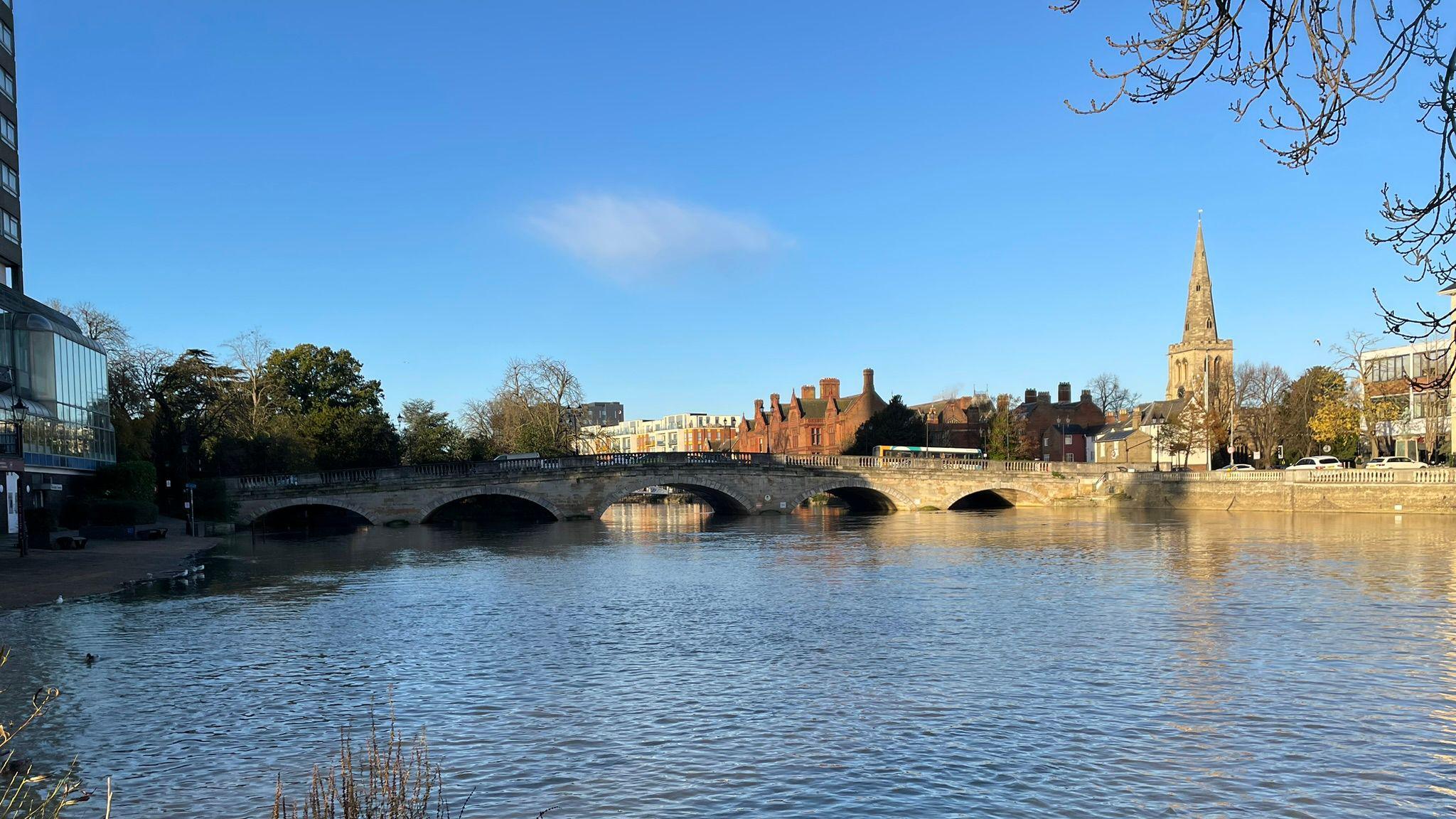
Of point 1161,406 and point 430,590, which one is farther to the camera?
point 1161,406

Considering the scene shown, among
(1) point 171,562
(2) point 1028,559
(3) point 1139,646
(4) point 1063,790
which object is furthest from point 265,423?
(4) point 1063,790

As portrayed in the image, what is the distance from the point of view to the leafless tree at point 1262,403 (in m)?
76.4

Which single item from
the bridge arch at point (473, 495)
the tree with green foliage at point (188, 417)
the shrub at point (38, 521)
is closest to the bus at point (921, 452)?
the bridge arch at point (473, 495)

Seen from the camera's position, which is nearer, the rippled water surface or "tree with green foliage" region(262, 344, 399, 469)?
the rippled water surface

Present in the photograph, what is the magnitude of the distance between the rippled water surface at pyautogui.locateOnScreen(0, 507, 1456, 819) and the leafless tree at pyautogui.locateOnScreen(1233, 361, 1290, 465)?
161 feet

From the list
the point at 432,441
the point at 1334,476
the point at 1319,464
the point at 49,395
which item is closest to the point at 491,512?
the point at 432,441

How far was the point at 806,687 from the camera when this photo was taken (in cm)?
1520

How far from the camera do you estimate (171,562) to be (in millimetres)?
31578

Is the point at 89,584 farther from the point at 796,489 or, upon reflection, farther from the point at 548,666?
the point at 796,489

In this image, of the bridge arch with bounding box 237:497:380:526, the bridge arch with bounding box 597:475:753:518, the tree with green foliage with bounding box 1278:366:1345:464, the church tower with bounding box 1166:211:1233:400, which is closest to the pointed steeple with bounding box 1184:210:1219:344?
the church tower with bounding box 1166:211:1233:400

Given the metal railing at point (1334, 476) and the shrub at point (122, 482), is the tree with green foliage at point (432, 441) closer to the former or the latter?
the shrub at point (122, 482)

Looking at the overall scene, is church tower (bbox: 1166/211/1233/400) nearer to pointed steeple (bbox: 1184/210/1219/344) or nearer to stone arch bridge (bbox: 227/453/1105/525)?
pointed steeple (bbox: 1184/210/1219/344)

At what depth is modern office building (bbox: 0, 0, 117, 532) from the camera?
3941cm

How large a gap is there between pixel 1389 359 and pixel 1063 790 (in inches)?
3164
